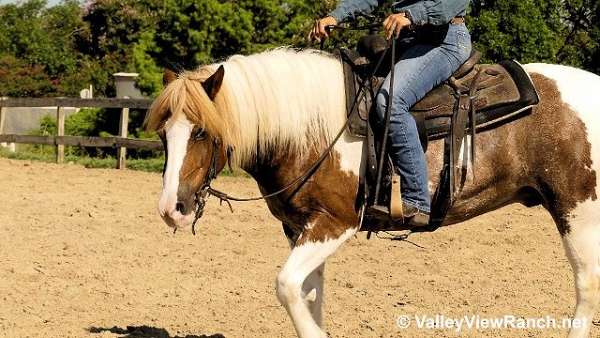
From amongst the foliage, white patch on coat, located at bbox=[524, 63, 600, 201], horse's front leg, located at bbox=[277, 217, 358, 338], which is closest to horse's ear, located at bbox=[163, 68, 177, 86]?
horse's front leg, located at bbox=[277, 217, 358, 338]

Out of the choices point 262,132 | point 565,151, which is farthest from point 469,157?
point 262,132

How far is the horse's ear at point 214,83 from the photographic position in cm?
426

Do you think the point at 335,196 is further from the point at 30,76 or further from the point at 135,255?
the point at 30,76

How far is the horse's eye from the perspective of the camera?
13.9 ft

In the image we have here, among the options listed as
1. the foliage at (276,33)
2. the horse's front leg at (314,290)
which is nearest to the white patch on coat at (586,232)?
the horse's front leg at (314,290)

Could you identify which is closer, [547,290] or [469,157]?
[469,157]

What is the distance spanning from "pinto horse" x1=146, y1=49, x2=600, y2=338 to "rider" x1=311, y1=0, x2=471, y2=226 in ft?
0.61

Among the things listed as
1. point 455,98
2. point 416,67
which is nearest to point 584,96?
point 455,98

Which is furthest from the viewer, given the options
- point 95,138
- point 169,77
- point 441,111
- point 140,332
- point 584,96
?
point 95,138

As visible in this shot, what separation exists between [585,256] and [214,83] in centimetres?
229

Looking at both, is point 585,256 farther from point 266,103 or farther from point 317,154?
point 266,103

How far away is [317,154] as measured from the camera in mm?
4570

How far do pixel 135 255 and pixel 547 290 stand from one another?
146 inches

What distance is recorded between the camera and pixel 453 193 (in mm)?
4719
